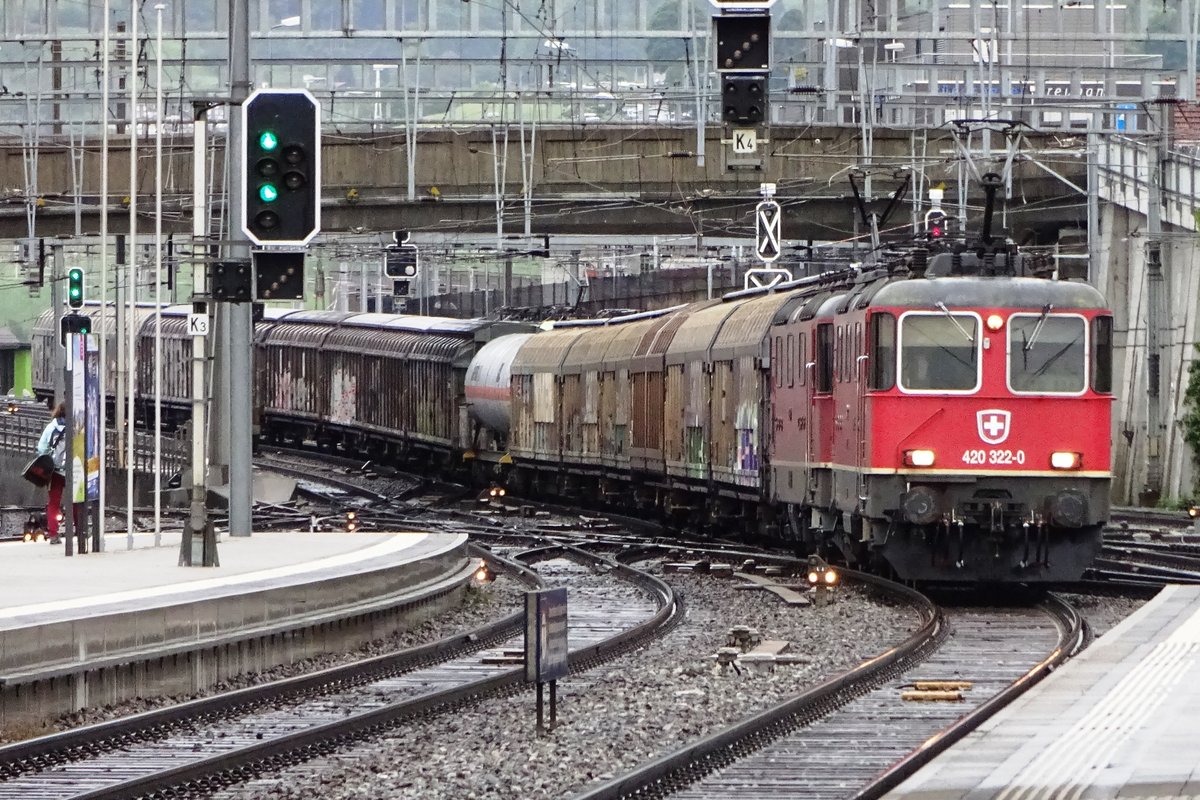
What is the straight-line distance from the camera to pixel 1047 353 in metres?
19.6

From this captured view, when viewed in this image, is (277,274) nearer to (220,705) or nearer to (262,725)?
(220,705)

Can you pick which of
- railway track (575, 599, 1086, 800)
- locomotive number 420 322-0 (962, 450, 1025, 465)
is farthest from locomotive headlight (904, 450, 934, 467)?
railway track (575, 599, 1086, 800)

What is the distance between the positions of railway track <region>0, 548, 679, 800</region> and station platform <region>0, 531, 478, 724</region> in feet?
2.06

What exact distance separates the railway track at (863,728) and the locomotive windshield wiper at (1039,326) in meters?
3.24

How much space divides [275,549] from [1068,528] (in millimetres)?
7388

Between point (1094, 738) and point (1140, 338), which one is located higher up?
A: point (1140, 338)

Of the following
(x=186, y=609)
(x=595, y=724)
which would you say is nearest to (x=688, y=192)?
(x=186, y=609)

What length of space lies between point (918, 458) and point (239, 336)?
7235mm

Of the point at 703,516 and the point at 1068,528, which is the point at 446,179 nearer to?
the point at 703,516

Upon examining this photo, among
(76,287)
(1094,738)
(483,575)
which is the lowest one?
(483,575)

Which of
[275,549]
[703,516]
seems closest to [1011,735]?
[275,549]

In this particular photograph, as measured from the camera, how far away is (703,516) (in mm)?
30953

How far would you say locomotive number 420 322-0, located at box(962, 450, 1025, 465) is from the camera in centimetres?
1923

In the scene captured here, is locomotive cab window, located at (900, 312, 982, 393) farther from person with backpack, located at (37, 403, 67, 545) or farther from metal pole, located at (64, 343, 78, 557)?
person with backpack, located at (37, 403, 67, 545)
